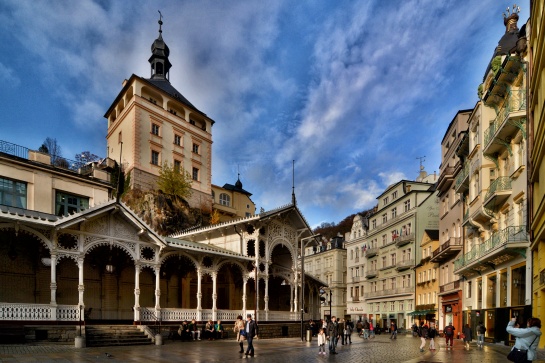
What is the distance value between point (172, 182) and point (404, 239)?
28.6 meters

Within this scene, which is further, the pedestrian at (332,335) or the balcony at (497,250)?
the balcony at (497,250)

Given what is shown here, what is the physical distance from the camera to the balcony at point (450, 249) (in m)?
35.7

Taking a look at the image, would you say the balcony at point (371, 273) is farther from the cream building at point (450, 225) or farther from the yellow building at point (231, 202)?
the yellow building at point (231, 202)

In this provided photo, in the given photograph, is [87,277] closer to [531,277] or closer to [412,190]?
[531,277]

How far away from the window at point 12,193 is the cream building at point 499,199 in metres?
25.9

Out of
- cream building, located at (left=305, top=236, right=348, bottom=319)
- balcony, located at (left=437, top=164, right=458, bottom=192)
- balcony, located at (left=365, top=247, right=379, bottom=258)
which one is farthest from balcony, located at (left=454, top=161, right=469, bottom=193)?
cream building, located at (left=305, top=236, right=348, bottom=319)

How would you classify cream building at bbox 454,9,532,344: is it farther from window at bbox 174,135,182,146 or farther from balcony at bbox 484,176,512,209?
window at bbox 174,135,182,146

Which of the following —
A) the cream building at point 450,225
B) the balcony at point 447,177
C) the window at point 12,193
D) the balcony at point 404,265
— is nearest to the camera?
the window at point 12,193

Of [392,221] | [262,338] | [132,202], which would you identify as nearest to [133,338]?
[262,338]

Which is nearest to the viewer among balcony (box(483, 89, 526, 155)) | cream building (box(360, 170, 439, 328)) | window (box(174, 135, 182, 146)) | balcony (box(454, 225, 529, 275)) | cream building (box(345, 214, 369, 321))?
balcony (box(454, 225, 529, 275))

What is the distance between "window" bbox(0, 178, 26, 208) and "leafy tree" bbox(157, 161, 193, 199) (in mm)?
28379

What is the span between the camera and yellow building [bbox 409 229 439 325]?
44562 millimetres

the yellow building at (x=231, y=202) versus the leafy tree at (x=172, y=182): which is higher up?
the leafy tree at (x=172, y=182)

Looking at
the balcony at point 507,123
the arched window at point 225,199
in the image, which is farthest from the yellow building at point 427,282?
the arched window at point 225,199
